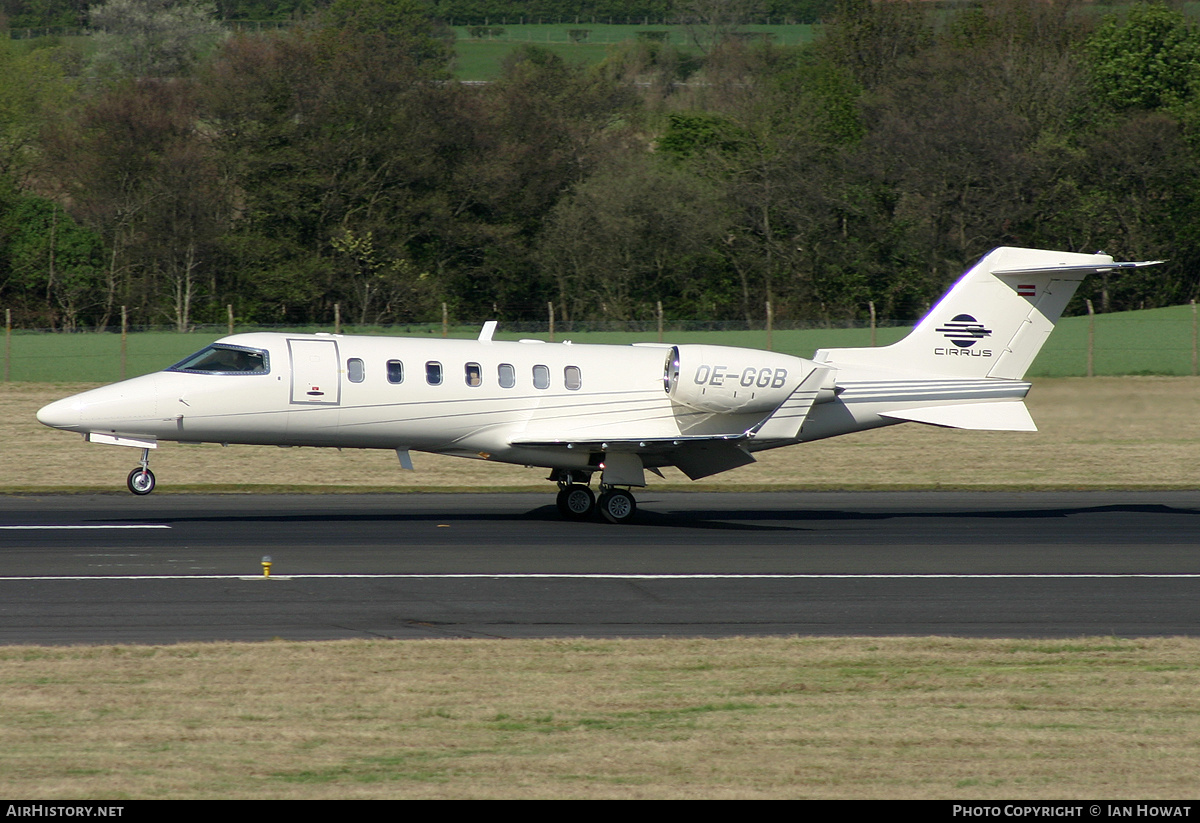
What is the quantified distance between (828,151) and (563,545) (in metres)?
45.2

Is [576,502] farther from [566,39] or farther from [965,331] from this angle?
[566,39]

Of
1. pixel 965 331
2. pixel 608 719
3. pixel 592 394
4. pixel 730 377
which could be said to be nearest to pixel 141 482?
pixel 592 394

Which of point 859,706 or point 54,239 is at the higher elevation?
point 54,239

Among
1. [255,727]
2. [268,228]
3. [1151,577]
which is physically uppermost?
[268,228]

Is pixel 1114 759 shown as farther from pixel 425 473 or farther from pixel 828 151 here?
pixel 828 151

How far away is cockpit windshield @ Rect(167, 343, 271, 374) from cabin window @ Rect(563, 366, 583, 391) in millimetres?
4577

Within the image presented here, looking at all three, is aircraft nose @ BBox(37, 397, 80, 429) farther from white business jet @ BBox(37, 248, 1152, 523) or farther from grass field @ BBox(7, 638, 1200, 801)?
grass field @ BBox(7, 638, 1200, 801)

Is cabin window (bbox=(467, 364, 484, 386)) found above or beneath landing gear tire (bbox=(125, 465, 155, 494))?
above

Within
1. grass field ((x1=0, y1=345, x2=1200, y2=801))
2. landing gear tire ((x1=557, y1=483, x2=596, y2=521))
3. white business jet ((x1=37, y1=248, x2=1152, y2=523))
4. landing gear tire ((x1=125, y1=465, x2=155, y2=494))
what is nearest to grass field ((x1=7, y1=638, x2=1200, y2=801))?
grass field ((x1=0, y1=345, x2=1200, y2=801))

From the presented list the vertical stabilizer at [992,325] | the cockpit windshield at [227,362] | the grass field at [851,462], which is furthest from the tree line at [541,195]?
the cockpit windshield at [227,362]

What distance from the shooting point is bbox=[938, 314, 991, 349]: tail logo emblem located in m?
22.2

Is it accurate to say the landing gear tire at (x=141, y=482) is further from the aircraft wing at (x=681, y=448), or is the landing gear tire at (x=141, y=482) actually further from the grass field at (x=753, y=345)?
the grass field at (x=753, y=345)

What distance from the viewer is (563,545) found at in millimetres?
18656

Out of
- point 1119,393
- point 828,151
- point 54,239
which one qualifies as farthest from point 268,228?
point 1119,393
